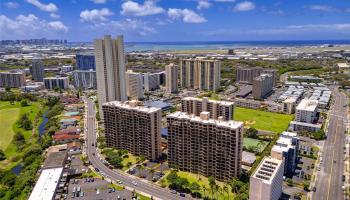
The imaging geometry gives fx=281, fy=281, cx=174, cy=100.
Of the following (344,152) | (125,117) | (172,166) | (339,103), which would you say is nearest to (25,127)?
(125,117)

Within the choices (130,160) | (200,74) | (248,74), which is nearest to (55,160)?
(130,160)

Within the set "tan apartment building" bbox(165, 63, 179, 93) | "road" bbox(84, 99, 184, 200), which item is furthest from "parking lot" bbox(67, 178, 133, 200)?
"tan apartment building" bbox(165, 63, 179, 93)

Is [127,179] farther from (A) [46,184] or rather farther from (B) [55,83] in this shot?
(B) [55,83]

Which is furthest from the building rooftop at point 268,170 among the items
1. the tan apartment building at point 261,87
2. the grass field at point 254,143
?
the tan apartment building at point 261,87

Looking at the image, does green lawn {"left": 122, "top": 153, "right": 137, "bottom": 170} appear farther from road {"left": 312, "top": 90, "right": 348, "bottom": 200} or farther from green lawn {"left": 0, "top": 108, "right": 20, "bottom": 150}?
road {"left": 312, "top": 90, "right": 348, "bottom": 200}

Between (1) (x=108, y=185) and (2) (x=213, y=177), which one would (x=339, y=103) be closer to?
(2) (x=213, y=177)

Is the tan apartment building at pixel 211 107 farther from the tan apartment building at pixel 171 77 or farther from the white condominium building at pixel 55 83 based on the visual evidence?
the white condominium building at pixel 55 83
